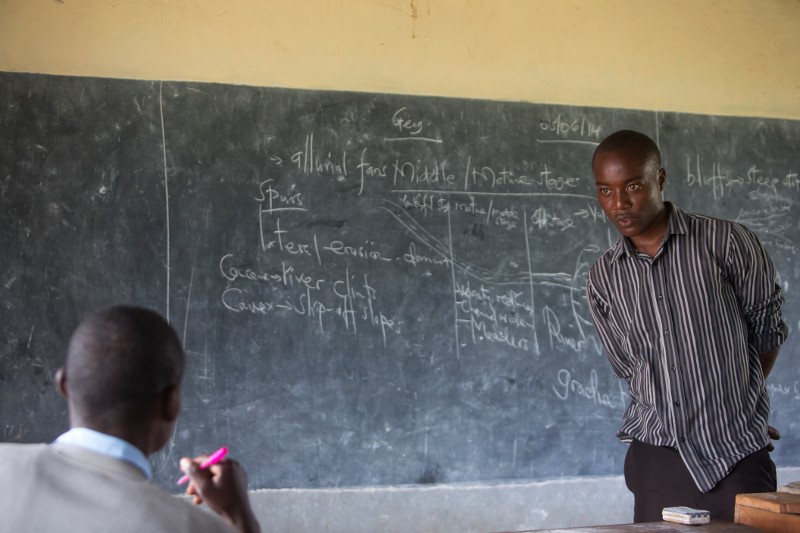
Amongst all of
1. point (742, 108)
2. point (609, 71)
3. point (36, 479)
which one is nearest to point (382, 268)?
point (609, 71)

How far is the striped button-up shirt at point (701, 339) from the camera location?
2.26 m

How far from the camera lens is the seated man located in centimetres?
102

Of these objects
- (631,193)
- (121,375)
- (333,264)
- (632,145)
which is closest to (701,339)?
(631,193)

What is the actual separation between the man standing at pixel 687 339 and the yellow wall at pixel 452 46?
2.16m

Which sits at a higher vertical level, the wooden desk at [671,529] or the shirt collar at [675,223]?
the shirt collar at [675,223]

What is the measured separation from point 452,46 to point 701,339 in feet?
8.51

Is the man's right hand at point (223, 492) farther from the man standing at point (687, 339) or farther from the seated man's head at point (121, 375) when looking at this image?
the man standing at point (687, 339)

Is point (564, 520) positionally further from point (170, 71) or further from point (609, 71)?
point (170, 71)

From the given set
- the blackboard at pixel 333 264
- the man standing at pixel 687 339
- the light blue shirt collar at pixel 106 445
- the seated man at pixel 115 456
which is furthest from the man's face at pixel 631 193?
the blackboard at pixel 333 264

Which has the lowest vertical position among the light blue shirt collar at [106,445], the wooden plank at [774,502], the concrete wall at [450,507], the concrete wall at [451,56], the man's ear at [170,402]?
the concrete wall at [450,507]

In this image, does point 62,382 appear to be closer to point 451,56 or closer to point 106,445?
point 106,445

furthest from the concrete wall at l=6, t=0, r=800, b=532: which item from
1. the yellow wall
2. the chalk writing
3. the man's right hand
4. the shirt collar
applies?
the man's right hand

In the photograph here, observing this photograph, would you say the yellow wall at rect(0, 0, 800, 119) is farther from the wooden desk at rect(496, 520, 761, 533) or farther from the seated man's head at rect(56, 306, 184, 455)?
the seated man's head at rect(56, 306, 184, 455)

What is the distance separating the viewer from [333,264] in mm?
4203
